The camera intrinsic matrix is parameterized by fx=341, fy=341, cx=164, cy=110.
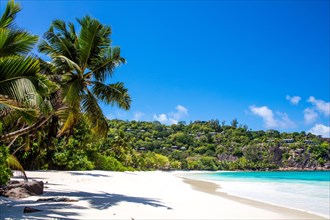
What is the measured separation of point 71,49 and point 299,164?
12480 cm

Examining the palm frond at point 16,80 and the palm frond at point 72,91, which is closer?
the palm frond at point 16,80

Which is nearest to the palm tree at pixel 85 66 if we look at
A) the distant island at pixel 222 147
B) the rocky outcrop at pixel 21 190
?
the rocky outcrop at pixel 21 190

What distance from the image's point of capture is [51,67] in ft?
41.4

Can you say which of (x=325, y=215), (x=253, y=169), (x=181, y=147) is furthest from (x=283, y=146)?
(x=325, y=215)

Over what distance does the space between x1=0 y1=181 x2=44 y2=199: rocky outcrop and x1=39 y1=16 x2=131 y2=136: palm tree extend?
2555mm

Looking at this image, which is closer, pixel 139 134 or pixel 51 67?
pixel 51 67

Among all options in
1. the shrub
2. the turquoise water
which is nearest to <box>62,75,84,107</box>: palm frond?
the shrub

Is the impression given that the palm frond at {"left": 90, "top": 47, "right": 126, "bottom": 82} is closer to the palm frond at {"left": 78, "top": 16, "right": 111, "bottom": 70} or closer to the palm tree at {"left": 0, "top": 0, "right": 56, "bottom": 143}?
the palm frond at {"left": 78, "top": 16, "right": 111, "bottom": 70}

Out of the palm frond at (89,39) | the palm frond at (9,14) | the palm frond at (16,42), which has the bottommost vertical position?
the palm frond at (16,42)

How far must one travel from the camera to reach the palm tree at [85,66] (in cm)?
1222

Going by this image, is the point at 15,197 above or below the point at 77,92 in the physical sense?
below

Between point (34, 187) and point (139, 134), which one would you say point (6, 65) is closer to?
point (34, 187)

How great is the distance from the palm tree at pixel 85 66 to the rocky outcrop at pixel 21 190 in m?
2.55

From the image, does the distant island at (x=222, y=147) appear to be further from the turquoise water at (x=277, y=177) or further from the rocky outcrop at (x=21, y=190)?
the rocky outcrop at (x=21, y=190)
